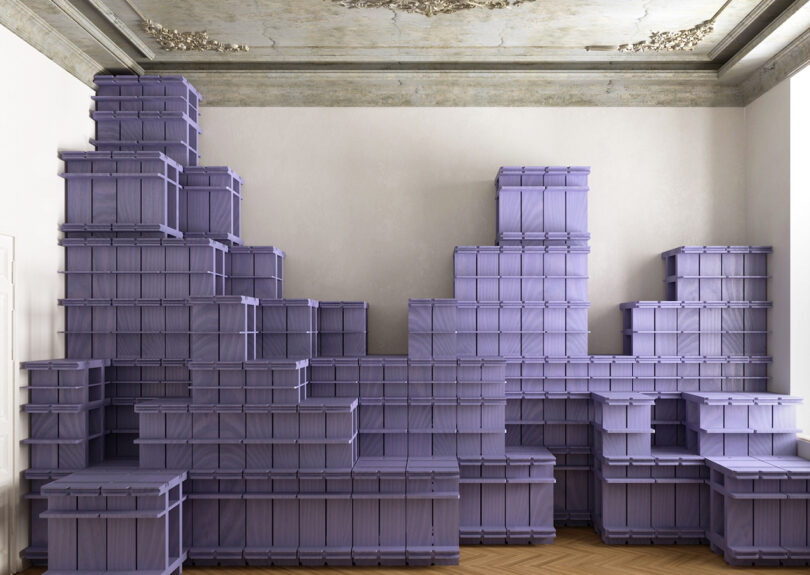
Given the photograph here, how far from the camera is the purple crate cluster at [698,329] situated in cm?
796

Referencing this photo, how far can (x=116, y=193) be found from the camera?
7285mm

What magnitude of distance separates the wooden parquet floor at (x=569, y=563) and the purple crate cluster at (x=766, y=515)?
14 centimetres

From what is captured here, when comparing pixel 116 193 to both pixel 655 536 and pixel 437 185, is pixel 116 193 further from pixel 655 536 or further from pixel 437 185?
pixel 655 536

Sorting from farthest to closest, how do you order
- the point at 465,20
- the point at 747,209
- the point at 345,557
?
1. the point at 747,209
2. the point at 465,20
3. the point at 345,557

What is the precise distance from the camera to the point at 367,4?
6910mm

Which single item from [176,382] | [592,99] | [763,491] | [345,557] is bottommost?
[345,557]

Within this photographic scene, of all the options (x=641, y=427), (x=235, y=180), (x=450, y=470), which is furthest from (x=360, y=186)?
(x=641, y=427)

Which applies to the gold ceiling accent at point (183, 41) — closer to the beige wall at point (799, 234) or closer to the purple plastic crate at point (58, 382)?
the purple plastic crate at point (58, 382)

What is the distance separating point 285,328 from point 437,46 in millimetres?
3629

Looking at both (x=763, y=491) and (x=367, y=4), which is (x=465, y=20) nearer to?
(x=367, y=4)

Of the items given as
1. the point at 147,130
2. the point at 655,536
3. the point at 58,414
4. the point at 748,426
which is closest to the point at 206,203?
the point at 147,130

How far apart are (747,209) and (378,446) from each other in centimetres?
531

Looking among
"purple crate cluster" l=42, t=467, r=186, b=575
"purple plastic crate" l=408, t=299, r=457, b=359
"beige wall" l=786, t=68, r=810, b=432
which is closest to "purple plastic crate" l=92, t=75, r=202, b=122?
"purple plastic crate" l=408, t=299, r=457, b=359

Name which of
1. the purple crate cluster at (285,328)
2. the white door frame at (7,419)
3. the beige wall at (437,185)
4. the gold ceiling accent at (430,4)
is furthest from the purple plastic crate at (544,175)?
the white door frame at (7,419)
